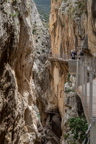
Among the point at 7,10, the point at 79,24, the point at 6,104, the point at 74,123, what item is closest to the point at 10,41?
the point at 7,10

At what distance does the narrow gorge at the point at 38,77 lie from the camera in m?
8.26

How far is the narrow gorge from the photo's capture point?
8.26 m

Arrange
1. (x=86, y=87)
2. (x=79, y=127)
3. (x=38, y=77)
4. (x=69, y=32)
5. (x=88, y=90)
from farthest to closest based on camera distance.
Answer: (x=38, y=77) → (x=69, y=32) → (x=79, y=127) → (x=88, y=90) → (x=86, y=87)

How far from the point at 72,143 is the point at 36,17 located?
40.0m

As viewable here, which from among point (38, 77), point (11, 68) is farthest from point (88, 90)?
point (38, 77)

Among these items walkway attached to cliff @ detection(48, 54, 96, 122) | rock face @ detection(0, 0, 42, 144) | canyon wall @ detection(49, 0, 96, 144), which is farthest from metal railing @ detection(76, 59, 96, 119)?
canyon wall @ detection(49, 0, 96, 144)

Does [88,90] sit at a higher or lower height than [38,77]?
higher

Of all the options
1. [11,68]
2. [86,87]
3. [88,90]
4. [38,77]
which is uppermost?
[11,68]

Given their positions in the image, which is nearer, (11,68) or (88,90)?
(88,90)

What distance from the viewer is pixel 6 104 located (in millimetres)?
8172

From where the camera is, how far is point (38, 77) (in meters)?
30.8

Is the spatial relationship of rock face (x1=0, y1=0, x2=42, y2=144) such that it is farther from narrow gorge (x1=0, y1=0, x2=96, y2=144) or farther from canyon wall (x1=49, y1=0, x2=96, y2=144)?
canyon wall (x1=49, y1=0, x2=96, y2=144)

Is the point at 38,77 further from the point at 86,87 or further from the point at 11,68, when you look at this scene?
the point at 86,87

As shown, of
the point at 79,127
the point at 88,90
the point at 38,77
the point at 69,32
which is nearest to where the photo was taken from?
the point at 88,90
